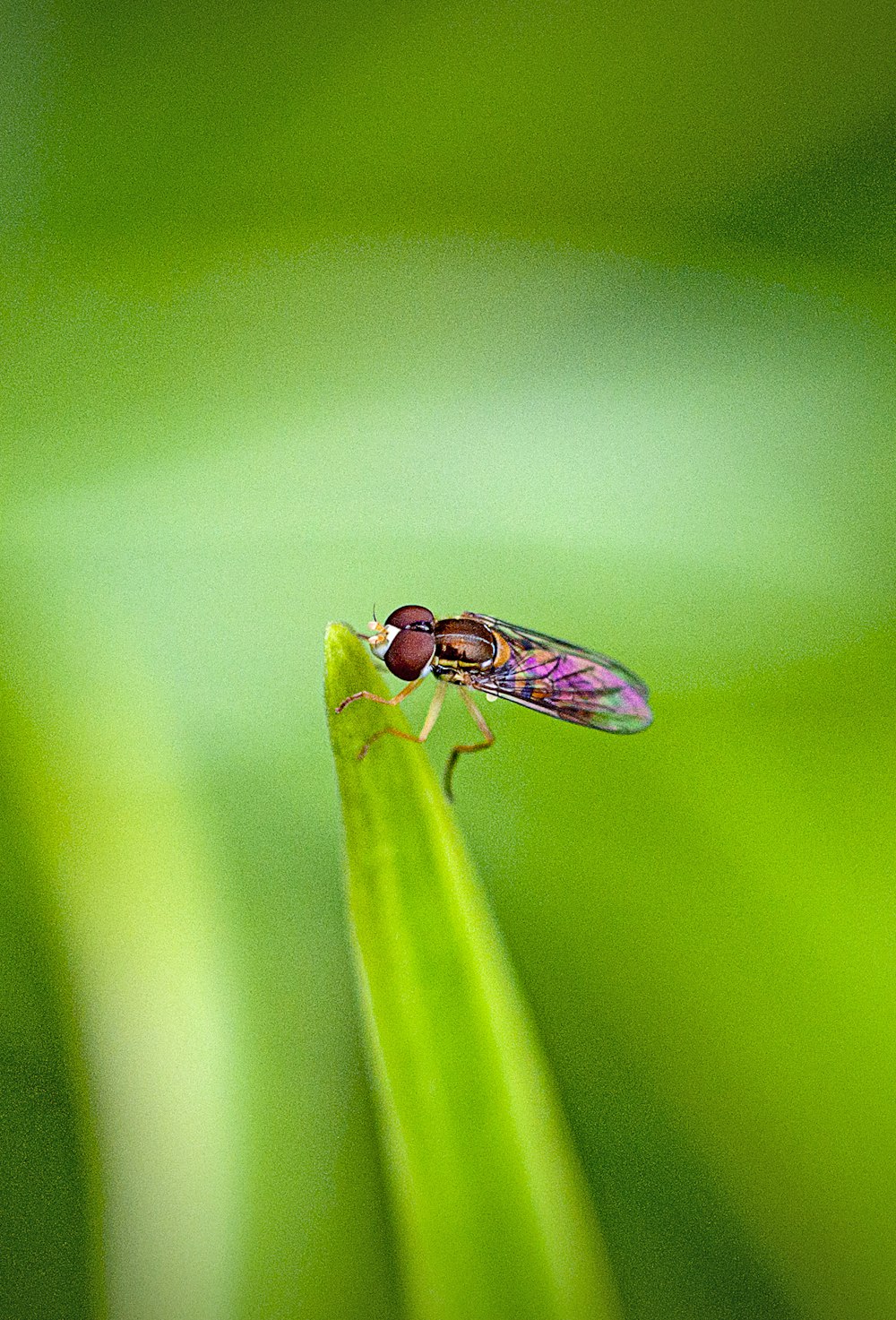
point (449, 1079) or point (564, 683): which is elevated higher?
point (564, 683)

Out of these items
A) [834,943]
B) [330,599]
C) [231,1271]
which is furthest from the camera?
[330,599]

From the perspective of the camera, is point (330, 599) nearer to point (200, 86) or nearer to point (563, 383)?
point (563, 383)

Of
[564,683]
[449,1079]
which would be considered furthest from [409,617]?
[449,1079]

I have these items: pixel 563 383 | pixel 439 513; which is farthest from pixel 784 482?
pixel 439 513

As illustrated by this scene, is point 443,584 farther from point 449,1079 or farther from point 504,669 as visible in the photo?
point 449,1079

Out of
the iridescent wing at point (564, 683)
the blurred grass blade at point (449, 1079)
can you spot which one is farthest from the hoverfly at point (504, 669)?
the blurred grass blade at point (449, 1079)

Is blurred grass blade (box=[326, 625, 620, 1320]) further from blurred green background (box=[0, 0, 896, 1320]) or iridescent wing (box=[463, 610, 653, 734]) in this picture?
iridescent wing (box=[463, 610, 653, 734])
